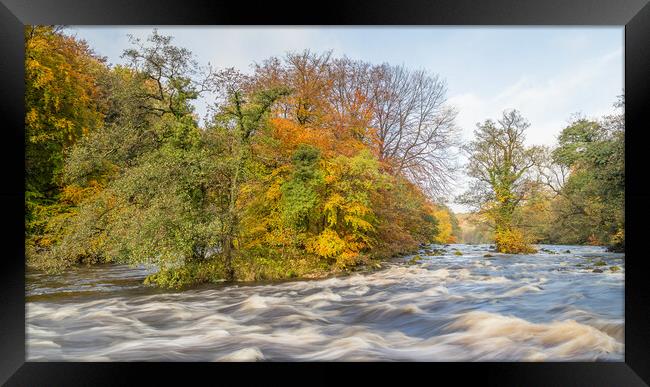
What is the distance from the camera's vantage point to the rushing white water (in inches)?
183

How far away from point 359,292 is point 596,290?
2747 mm

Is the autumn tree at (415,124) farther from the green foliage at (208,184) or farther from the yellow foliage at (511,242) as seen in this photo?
the yellow foliage at (511,242)

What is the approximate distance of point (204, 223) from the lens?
20.6 ft

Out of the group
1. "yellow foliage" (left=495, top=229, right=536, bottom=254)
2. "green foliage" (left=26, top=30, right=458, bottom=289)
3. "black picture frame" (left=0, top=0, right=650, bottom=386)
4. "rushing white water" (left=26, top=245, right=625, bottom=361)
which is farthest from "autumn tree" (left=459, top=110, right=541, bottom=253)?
"black picture frame" (left=0, top=0, right=650, bottom=386)

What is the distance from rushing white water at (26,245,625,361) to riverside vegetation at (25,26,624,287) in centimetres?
41

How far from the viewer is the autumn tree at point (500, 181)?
6457 millimetres
